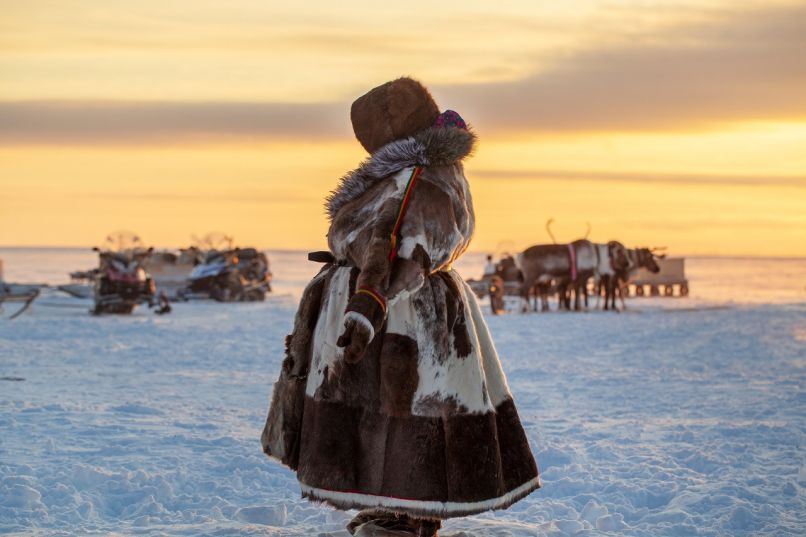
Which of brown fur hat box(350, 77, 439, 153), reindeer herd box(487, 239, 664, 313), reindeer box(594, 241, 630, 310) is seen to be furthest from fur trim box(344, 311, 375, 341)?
reindeer box(594, 241, 630, 310)

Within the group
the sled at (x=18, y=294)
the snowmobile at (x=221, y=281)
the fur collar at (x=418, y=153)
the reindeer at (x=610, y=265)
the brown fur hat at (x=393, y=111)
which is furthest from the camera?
the snowmobile at (x=221, y=281)

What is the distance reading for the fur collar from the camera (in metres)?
4.89

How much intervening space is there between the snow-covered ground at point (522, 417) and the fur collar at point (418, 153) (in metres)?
1.78

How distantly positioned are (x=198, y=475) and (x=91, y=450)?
1.13 m

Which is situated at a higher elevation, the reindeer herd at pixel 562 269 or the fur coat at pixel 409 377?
the reindeer herd at pixel 562 269

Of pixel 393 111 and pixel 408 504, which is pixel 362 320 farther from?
pixel 393 111

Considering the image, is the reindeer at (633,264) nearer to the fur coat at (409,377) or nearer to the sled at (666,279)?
the sled at (666,279)

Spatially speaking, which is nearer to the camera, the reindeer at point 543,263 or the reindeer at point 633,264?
the reindeer at point 543,263

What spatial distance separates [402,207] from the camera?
15.6ft

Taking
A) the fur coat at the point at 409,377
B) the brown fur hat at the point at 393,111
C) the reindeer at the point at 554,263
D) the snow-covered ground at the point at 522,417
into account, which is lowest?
the snow-covered ground at the point at 522,417

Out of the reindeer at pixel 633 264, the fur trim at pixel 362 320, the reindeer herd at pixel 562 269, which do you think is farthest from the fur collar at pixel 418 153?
the reindeer at pixel 633 264

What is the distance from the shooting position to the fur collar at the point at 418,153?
4895 mm

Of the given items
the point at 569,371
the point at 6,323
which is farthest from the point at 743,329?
the point at 6,323

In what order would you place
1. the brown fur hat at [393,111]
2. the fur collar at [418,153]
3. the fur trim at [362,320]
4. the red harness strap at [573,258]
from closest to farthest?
the fur trim at [362,320], the fur collar at [418,153], the brown fur hat at [393,111], the red harness strap at [573,258]
